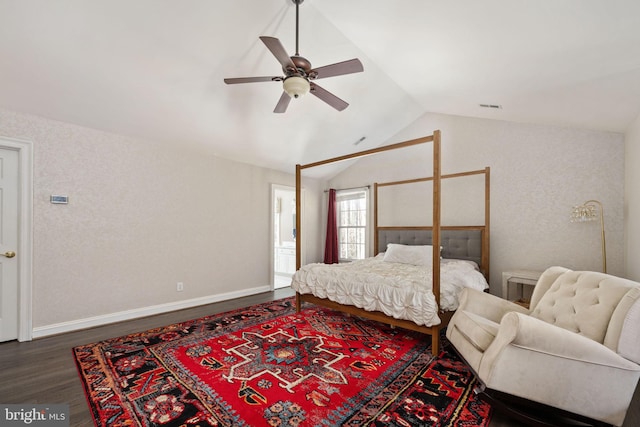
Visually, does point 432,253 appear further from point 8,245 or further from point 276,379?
point 8,245

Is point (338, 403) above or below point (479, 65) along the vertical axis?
below

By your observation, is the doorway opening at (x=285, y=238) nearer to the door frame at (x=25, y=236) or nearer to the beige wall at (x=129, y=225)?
the beige wall at (x=129, y=225)

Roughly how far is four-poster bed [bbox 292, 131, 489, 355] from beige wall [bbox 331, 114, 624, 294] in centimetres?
26

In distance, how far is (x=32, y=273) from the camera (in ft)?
10.3

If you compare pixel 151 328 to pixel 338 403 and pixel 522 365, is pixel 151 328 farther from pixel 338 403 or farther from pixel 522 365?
pixel 522 365

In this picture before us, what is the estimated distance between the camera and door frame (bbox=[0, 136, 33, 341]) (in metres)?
3.08

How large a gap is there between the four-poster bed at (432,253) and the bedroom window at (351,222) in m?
0.54

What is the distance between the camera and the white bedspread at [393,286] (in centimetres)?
277

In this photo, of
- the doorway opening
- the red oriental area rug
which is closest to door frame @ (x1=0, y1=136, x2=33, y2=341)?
the red oriental area rug

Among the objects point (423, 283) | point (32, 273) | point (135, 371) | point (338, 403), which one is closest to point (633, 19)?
point (423, 283)

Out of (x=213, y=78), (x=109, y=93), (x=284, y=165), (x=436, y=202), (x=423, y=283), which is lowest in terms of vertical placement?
(x=423, y=283)

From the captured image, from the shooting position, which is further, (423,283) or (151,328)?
(151,328)

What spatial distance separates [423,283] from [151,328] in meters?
3.18
